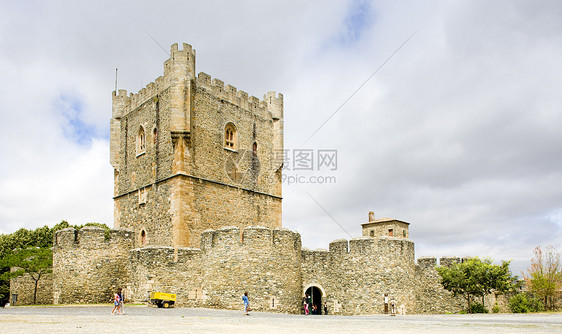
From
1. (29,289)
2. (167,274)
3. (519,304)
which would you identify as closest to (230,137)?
(167,274)

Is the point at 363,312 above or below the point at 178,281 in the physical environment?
below

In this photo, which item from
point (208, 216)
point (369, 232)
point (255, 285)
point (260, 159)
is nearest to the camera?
point (255, 285)

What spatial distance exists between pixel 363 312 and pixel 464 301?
644cm

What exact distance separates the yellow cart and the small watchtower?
117 ft

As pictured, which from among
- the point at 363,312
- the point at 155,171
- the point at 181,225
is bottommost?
the point at 363,312

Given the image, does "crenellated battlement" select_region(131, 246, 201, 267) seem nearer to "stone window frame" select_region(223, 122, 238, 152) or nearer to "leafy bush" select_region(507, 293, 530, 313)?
"stone window frame" select_region(223, 122, 238, 152)

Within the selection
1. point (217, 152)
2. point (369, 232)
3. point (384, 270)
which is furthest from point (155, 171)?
point (369, 232)

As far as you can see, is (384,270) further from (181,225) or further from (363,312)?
(181,225)

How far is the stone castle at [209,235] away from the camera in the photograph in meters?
24.7

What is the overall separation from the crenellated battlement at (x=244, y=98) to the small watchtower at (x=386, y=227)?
2453 cm

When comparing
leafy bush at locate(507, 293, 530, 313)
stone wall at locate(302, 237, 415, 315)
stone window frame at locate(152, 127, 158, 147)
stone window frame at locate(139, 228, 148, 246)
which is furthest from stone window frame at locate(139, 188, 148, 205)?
leafy bush at locate(507, 293, 530, 313)

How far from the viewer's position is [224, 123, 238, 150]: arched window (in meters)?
32.7

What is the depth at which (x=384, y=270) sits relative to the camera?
84.0ft

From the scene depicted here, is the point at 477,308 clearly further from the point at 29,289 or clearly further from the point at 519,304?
the point at 29,289
